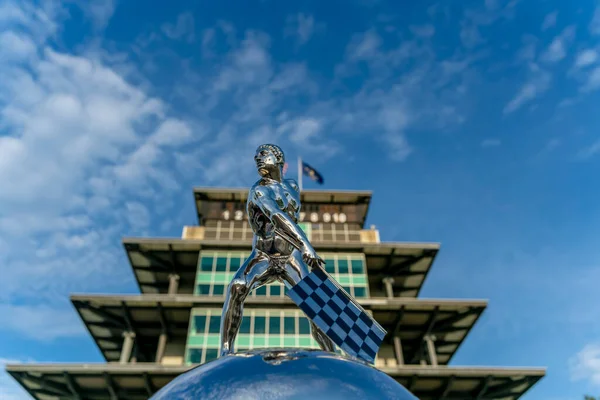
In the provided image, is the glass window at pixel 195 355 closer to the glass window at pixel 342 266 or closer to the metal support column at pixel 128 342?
the metal support column at pixel 128 342

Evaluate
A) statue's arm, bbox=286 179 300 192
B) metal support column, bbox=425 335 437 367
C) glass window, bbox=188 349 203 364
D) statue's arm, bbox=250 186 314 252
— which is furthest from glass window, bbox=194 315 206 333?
statue's arm, bbox=250 186 314 252

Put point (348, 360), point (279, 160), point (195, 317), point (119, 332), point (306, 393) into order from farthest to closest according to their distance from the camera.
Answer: point (119, 332)
point (195, 317)
point (279, 160)
point (348, 360)
point (306, 393)

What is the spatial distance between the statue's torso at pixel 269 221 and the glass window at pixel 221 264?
26650 mm

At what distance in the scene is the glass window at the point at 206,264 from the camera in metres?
30.7

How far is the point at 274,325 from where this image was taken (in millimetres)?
27219

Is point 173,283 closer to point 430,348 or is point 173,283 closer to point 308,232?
point 308,232

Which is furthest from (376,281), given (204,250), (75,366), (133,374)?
(75,366)

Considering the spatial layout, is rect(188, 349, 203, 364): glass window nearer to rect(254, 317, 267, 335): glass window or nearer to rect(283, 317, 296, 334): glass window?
rect(254, 317, 267, 335): glass window

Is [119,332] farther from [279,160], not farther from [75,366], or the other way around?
[279,160]

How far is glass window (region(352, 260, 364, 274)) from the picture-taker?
30906 mm

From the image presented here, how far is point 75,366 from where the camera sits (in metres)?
24.9

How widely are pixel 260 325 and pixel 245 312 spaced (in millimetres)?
1319

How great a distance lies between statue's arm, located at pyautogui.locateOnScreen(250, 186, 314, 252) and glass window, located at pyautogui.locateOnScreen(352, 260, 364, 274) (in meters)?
27.0

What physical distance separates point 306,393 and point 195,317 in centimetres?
2651
